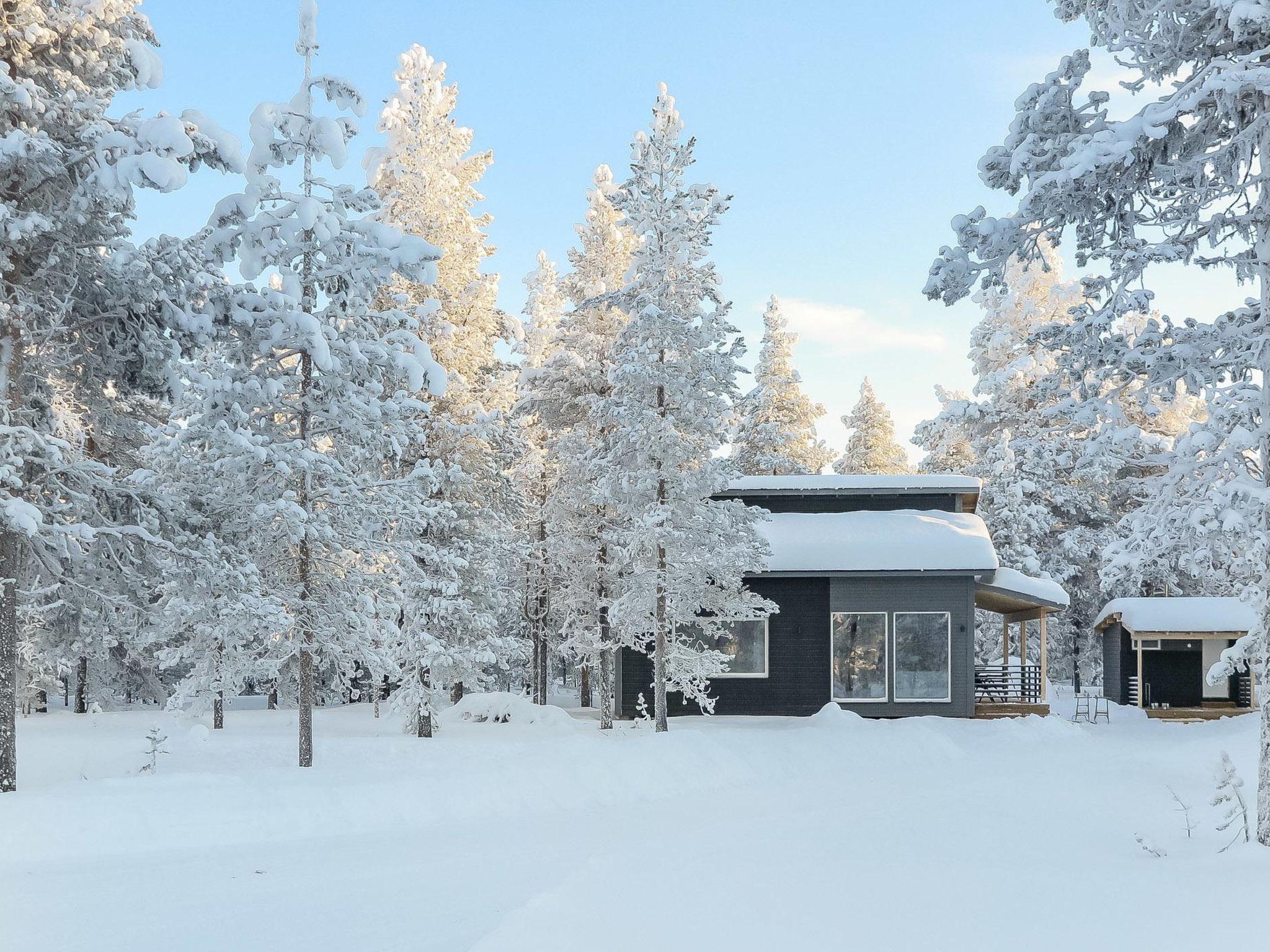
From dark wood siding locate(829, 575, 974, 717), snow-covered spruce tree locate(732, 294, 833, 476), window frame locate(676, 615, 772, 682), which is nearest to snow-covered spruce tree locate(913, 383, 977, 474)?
snow-covered spruce tree locate(732, 294, 833, 476)

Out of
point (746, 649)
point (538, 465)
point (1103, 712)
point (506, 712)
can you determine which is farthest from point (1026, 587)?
point (538, 465)

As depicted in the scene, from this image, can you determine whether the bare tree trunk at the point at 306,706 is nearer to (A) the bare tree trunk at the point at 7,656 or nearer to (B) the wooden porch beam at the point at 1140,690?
(A) the bare tree trunk at the point at 7,656

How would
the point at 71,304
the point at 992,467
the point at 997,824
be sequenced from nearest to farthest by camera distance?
the point at 997,824
the point at 71,304
the point at 992,467

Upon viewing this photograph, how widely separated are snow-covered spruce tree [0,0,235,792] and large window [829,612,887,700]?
14.7m

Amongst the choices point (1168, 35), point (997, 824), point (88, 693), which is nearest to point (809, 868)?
point (997, 824)

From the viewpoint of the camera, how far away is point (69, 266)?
1224 centimetres

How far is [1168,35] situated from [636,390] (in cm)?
1040

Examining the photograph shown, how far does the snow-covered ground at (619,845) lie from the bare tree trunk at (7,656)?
0.58m

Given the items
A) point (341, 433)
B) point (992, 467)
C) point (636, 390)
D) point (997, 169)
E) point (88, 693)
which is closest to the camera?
point (997, 169)

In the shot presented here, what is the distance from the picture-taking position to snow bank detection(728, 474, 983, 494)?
24.7m

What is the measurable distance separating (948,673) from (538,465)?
42.1 feet

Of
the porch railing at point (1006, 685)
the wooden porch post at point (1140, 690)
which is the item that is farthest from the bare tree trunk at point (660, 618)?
the wooden porch post at point (1140, 690)

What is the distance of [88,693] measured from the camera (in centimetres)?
3080

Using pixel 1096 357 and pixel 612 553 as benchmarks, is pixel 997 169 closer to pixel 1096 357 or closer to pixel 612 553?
pixel 1096 357
